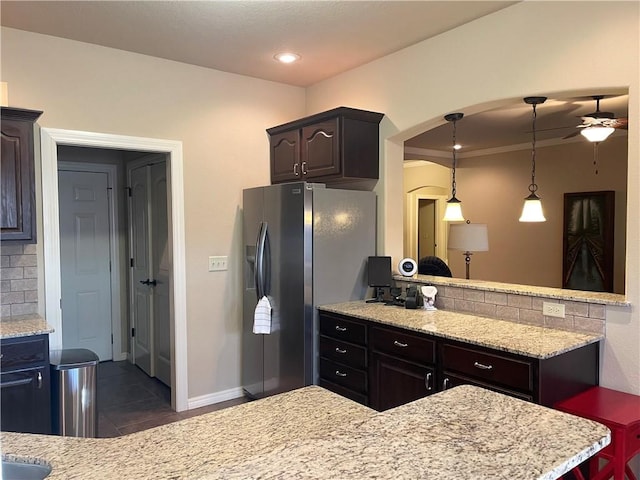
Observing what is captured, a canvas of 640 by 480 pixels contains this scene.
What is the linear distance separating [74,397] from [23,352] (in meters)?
0.44

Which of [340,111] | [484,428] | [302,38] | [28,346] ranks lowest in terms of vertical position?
[28,346]

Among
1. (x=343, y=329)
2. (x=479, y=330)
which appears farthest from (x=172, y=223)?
(x=479, y=330)

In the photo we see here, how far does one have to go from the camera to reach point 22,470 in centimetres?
107

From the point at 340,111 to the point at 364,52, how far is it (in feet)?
1.64

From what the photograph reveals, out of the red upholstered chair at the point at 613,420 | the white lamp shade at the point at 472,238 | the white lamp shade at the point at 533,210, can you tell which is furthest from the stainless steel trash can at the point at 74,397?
the white lamp shade at the point at 472,238

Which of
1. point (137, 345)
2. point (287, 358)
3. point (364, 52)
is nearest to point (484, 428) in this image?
point (287, 358)

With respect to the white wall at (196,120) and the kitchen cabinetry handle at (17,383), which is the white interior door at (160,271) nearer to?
the white wall at (196,120)

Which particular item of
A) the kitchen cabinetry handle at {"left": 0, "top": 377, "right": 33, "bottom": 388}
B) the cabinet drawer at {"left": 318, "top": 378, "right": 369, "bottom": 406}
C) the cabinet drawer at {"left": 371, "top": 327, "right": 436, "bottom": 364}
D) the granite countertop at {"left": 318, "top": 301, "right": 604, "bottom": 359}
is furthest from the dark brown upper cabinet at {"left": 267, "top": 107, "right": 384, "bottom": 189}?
the kitchen cabinetry handle at {"left": 0, "top": 377, "right": 33, "bottom": 388}

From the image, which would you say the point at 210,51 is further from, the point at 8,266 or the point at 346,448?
the point at 346,448

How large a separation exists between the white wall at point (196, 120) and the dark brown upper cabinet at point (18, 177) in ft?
1.12

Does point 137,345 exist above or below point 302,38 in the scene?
below

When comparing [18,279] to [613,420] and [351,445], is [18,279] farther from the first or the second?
[613,420]

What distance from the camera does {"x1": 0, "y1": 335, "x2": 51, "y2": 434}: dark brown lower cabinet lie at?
2.54m

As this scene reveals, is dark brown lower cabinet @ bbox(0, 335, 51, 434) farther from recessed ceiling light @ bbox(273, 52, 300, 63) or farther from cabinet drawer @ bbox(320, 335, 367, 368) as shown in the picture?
recessed ceiling light @ bbox(273, 52, 300, 63)
